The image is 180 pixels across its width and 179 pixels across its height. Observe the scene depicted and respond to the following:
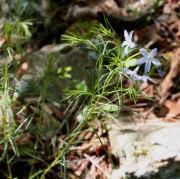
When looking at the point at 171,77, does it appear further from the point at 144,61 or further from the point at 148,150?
the point at 144,61

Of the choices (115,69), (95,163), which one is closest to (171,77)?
(95,163)

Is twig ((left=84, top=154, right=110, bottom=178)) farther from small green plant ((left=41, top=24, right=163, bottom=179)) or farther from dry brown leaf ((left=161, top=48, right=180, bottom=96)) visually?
dry brown leaf ((left=161, top=48, right=180, bottom=96))

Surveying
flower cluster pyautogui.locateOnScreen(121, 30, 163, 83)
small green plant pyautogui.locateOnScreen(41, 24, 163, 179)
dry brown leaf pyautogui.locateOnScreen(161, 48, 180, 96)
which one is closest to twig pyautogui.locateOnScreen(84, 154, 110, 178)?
small green plant pyautogui.locateOnScreen(41, 24, 163, 179)

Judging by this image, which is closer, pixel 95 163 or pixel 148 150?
pixel 148 150

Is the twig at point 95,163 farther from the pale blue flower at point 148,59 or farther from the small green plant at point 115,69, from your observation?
the pale blue flower at point 148,59

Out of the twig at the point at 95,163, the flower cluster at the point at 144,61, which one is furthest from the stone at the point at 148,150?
the flower cluster at the point at 144,61

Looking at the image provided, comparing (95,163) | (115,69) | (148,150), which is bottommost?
(95,163)

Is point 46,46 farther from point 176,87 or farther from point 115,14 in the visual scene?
point 176,87

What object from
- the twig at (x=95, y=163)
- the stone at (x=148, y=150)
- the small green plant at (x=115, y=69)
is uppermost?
the small green plant at (x=115, y=69)

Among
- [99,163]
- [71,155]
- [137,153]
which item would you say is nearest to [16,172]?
[71,155]

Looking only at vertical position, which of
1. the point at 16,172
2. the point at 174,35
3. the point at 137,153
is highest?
the point at 174,35

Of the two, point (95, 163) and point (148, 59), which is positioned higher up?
point (148, 59)
